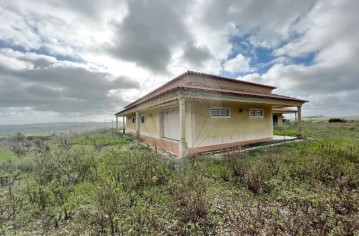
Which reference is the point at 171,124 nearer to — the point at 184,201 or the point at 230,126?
the point at 230,126

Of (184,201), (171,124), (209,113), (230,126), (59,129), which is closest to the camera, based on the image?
(184,201)

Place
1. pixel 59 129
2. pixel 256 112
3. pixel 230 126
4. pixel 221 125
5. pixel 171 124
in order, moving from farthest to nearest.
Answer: pixel 59 129 < pixel 171 124 < pixel 256 112 < pixel 230 126 < pixel 221 125

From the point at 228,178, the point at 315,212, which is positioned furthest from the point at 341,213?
the point at 228,178

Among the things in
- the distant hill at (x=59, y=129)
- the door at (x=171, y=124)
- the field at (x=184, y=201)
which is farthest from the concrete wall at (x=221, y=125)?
the distant hill at (x=59, y=129)

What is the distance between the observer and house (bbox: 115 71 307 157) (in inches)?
319

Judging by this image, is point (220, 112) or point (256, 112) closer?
point (220, 112)

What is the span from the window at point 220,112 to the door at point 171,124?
264 centimetres

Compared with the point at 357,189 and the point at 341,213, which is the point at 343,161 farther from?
the point at 341,213

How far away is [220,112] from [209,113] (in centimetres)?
84

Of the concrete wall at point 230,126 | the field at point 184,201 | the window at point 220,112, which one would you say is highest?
the window at point 220,112

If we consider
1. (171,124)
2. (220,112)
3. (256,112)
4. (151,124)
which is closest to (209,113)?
(220,112)

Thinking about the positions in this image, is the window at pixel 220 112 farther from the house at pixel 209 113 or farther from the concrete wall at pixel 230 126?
the concrete wall at pixel 230 126

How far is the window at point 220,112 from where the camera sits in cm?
978

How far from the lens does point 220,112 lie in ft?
33.0
